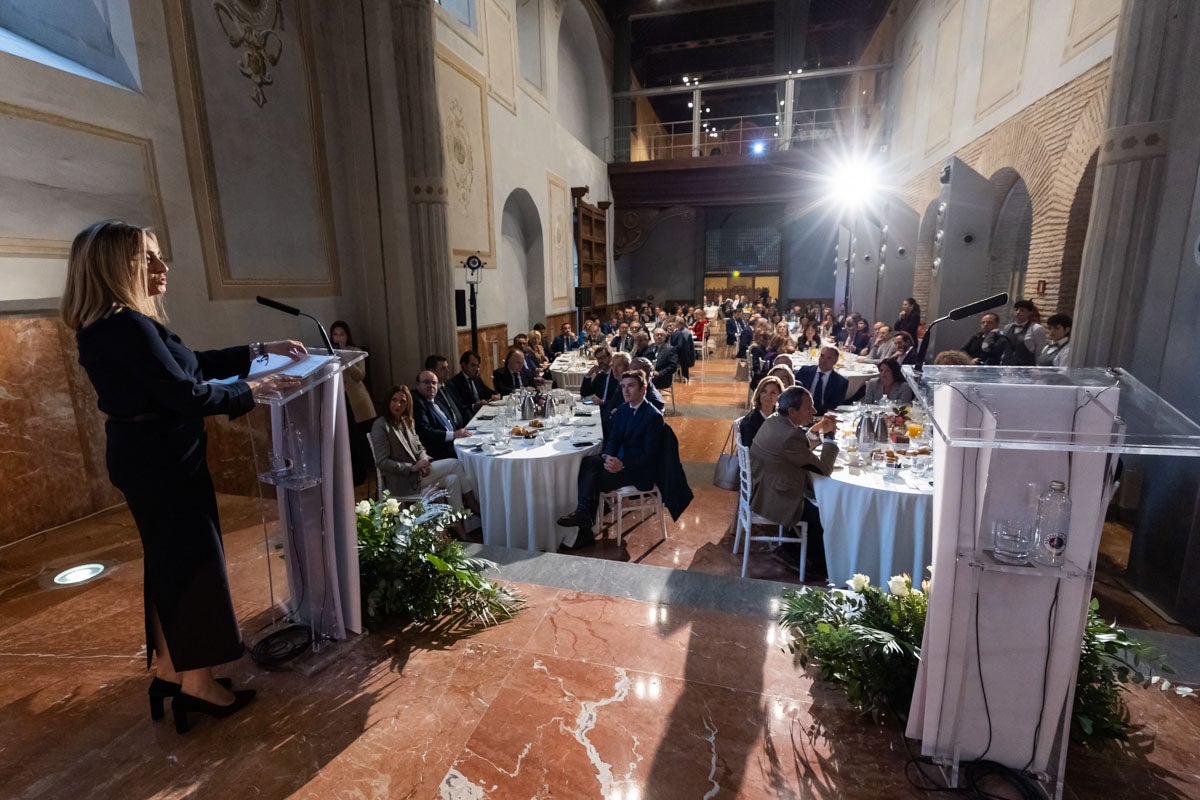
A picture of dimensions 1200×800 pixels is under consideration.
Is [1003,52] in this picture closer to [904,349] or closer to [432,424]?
[904,349]

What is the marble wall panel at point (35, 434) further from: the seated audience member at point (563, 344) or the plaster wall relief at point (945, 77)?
the plaster wall relief at point (945, 77)

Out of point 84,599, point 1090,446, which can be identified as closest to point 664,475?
point 1090,446

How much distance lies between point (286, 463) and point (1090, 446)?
2.56 metres

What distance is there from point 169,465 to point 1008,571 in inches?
99.9

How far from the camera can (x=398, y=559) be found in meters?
2.73

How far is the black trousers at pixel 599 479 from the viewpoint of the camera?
14.0ft

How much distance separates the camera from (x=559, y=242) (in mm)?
11961

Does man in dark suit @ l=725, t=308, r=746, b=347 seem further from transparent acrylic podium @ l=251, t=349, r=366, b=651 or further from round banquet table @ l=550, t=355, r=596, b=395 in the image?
transparent acrylic podium @ l=251, t=349, r=366, b=651

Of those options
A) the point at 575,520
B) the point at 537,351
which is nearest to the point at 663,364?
the point at 537,351

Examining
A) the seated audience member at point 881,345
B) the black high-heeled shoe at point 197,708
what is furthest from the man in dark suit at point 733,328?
the black high-heeled shoe at point 197,708

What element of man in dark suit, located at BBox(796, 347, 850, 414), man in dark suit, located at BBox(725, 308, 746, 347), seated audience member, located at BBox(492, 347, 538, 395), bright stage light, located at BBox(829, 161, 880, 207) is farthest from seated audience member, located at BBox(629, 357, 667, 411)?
bright stage light, located at BBox(829, 161, 880, 207)

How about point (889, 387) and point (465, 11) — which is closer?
point (889, 387)

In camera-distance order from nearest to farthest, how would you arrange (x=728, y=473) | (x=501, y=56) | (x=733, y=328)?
1. (x=728, y=473)
2. (x=501, y=56)
3. (x=733, y=328)

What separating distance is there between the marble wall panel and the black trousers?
11.7 ft
